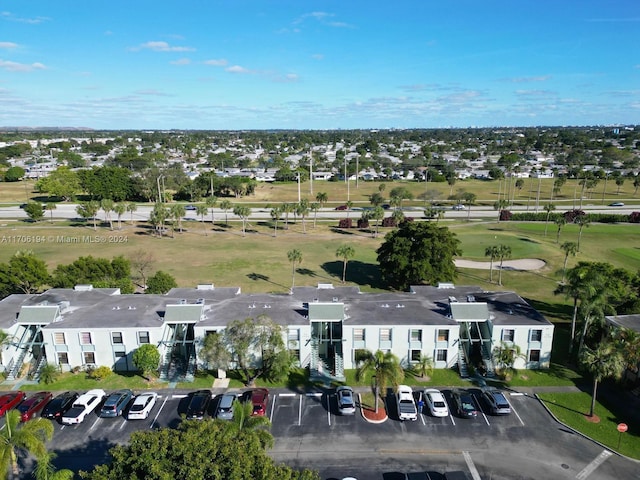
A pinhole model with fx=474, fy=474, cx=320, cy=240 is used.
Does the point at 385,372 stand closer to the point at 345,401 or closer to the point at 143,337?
the point at 345,401

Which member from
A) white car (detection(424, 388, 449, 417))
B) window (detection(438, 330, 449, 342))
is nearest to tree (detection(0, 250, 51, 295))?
window (detection(438, 330, 449, 342))

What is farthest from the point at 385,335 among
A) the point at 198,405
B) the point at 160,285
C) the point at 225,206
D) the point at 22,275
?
the point at 225,206

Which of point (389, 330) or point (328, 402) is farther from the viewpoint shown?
point (389, 330)

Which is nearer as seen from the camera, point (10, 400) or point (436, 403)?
point (436, 403)

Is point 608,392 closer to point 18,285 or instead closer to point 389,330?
point 389,330

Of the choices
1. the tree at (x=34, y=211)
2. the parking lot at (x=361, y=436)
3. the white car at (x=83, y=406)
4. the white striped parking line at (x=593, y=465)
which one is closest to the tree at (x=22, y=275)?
the white car at (x=83, y=406)

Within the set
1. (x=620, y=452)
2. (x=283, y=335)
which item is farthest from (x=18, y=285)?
(x=620, y=452)

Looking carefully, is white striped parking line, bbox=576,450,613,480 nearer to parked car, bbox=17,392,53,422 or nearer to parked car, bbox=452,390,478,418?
parked car, bbox=452,390,478,418
